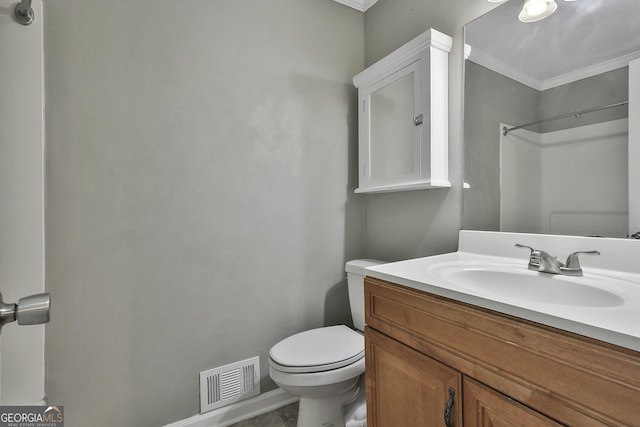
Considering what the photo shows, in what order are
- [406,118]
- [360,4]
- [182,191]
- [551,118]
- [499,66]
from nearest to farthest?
[551,118]
[499,66]
[182,191]
[406,118]
[360,4]

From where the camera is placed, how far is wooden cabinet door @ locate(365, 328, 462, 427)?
28.6 inches

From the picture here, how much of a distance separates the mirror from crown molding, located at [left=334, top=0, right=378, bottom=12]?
78 cm

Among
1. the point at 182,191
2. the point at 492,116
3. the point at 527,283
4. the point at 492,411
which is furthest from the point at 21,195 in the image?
the point at 492,116

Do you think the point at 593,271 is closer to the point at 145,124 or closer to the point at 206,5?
the point at 145,124

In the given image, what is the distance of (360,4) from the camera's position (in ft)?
5.88

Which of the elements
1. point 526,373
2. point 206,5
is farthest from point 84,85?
point 526,373

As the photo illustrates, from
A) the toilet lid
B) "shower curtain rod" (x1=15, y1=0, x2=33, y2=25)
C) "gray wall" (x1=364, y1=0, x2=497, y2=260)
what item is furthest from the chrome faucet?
"shower curtain rod" (x1=15, y1=0, x2=33, y2=25)

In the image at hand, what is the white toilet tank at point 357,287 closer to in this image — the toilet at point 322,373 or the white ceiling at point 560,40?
the toilet at point 322,373

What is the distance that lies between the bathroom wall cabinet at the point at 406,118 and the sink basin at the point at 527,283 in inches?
17.4

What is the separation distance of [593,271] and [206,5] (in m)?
1.87

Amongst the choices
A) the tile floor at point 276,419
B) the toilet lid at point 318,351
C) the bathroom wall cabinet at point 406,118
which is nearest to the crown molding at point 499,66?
the bathroom wall cabinet at point 406,118

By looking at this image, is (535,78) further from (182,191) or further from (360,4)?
(182,191)

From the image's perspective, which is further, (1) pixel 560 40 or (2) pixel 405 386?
(1) pixel 560 40

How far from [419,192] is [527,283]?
27.3 inches
